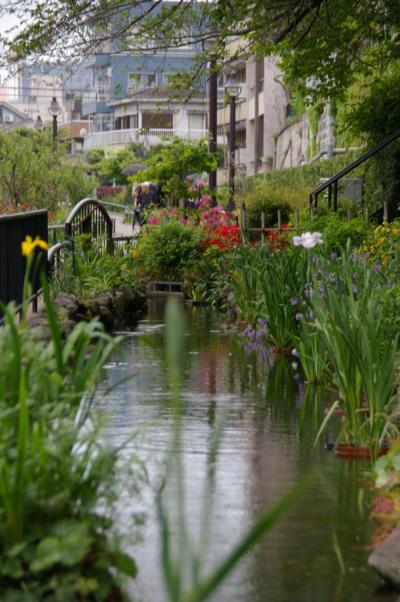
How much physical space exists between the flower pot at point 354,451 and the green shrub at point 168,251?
1363 centimetres

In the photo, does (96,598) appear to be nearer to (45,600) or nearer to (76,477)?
(45,600)

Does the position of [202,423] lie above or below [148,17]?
below

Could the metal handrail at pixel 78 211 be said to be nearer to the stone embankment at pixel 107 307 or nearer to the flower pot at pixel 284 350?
the stone embankment at pixel 107 307

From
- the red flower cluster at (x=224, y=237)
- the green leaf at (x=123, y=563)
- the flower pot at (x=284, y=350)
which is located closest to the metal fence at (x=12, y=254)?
the flower pot at (x=284, y=350)

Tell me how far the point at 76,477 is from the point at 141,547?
0.92 m

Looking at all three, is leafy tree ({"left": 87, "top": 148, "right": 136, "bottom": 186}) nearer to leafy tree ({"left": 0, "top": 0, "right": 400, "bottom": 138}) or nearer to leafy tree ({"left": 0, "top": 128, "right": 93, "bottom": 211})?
leafy tree ({"left": 0, "top": 128, "right": 93, "bottom": 211})

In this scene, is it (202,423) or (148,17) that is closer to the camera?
(202,423)

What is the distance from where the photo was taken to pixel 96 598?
3.94m

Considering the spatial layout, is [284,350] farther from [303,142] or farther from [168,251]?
[303,142]

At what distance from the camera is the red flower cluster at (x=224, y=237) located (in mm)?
20297

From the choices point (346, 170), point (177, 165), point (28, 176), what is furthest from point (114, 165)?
point (346, 170)

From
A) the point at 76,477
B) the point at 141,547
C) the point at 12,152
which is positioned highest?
the point at 12,152

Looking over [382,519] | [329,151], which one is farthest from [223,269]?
[329,151]

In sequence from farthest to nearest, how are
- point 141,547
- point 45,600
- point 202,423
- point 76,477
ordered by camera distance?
1. point 202,423
2. point 141,547
3. point 76,477
4. point 45,600
